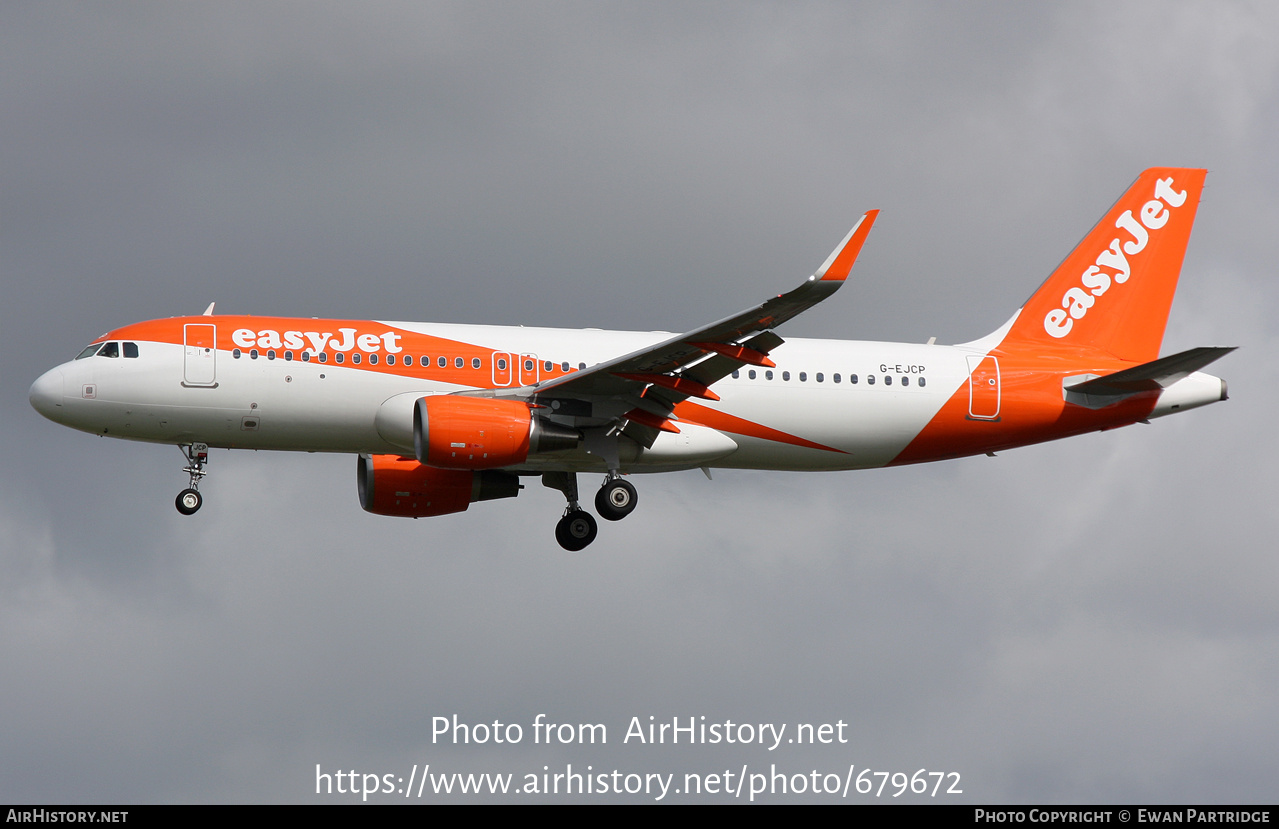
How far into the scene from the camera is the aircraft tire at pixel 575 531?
126 ft

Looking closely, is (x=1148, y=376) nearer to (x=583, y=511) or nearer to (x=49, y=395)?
(x=583, y=511)

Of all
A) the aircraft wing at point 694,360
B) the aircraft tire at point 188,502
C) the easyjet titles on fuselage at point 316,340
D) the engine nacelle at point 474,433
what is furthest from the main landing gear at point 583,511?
the aircraft tire at point 188,502

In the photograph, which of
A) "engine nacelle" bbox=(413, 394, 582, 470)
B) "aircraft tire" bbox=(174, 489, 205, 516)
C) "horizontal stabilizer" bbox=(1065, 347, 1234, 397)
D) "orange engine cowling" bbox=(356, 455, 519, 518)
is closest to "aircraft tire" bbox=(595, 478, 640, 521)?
"engine nacelle" bbox=(413, 394, 582, 470)

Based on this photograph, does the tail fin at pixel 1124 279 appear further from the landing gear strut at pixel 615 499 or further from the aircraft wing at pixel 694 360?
the landing gear strut at pixel 615 499

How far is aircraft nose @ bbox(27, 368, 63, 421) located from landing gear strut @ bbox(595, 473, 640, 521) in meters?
12.0

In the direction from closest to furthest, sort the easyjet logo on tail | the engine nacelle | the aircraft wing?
the aircraft wing < the engine nacelle < the easyjet logo on tail

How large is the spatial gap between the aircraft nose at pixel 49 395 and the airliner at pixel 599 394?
48 millimetres

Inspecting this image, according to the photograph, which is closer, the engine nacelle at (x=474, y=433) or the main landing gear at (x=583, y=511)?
the engine nacelle at (x=474, y=433)

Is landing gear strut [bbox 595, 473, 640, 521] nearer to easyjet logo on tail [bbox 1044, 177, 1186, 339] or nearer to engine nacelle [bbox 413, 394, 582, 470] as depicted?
engine nacelle [bbox 413, 394, 582, 470]

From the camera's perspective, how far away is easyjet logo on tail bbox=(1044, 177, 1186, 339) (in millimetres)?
41062

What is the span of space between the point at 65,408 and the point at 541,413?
10.3m

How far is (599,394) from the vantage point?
35.1 meters

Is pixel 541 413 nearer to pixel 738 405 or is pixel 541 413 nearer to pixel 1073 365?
pixel 738 405

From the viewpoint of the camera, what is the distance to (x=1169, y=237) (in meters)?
42.4
